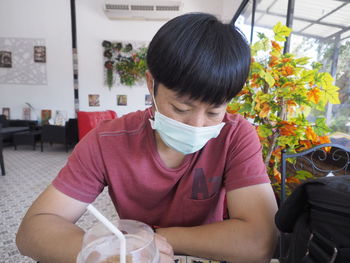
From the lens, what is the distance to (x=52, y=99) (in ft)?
16.6

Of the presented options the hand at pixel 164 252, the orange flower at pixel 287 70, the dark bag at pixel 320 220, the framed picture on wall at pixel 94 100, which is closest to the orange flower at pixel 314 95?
the orange flower at pixel 287 70

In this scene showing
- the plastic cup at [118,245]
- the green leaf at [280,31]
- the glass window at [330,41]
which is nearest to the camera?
the plastic cup at [118,245]

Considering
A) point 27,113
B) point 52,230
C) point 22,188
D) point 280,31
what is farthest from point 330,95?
point 27,113

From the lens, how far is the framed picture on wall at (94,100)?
5043 mm

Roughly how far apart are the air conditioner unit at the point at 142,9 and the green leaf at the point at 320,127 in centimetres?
397

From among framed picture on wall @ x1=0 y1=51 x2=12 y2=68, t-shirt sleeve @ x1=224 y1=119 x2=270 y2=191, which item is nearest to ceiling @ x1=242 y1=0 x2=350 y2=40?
t-shirt sleeve @ x1=224 y1=119 x2=270 y2=191

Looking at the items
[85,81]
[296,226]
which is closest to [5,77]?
[85,81]

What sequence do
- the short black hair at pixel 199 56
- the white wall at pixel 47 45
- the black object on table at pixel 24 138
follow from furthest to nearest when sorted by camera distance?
1. the white wall at pixel 47 45
2. the black object on table at pixel 24 138
3. the short black hair at pixel 199 56

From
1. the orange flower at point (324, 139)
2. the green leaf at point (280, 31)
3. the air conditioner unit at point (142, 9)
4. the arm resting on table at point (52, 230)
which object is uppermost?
the air conditioner unit at point (142, 9)

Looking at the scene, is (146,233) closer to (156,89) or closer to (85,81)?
(156,89)

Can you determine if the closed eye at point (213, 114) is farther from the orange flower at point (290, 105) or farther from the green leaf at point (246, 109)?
the orange flower at point (290, 105)

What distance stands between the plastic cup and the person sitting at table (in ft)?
0.28

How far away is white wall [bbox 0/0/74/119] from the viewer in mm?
4820

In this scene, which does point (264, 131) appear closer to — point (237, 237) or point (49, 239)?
point (237, 237)
